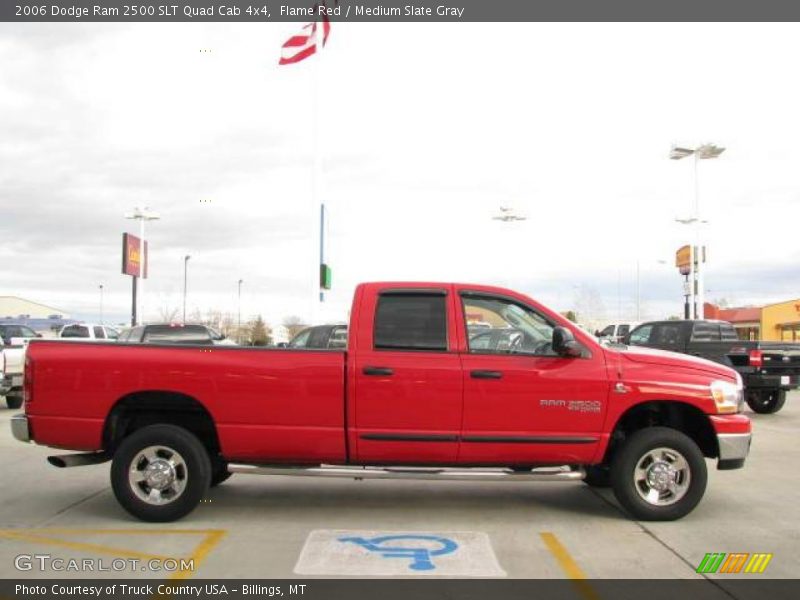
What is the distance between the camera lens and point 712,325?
53.3 feet

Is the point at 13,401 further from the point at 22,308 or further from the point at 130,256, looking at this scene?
the point at 22,308

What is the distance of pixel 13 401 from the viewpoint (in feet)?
53.0

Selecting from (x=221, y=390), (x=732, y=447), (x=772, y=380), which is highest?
(x=221, y=390)

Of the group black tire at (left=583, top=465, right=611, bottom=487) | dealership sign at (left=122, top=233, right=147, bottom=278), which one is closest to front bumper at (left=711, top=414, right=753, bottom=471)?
black tire at (left=583, top=465, right=611, bottom=487)

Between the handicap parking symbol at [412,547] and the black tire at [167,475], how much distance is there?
1361 mm

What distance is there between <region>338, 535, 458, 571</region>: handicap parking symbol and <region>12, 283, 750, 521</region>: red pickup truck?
1.89ft

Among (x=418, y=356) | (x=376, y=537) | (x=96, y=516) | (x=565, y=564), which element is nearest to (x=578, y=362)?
(x=418, y=356)

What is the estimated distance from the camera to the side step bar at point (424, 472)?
615 cm

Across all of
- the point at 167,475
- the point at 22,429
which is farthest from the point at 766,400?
the point at 22,429

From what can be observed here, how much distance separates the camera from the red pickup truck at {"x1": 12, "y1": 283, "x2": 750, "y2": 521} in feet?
20.0

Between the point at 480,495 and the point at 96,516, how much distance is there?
358 centimetres

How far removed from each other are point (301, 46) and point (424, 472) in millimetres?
18729

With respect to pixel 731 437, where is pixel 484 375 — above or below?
above
